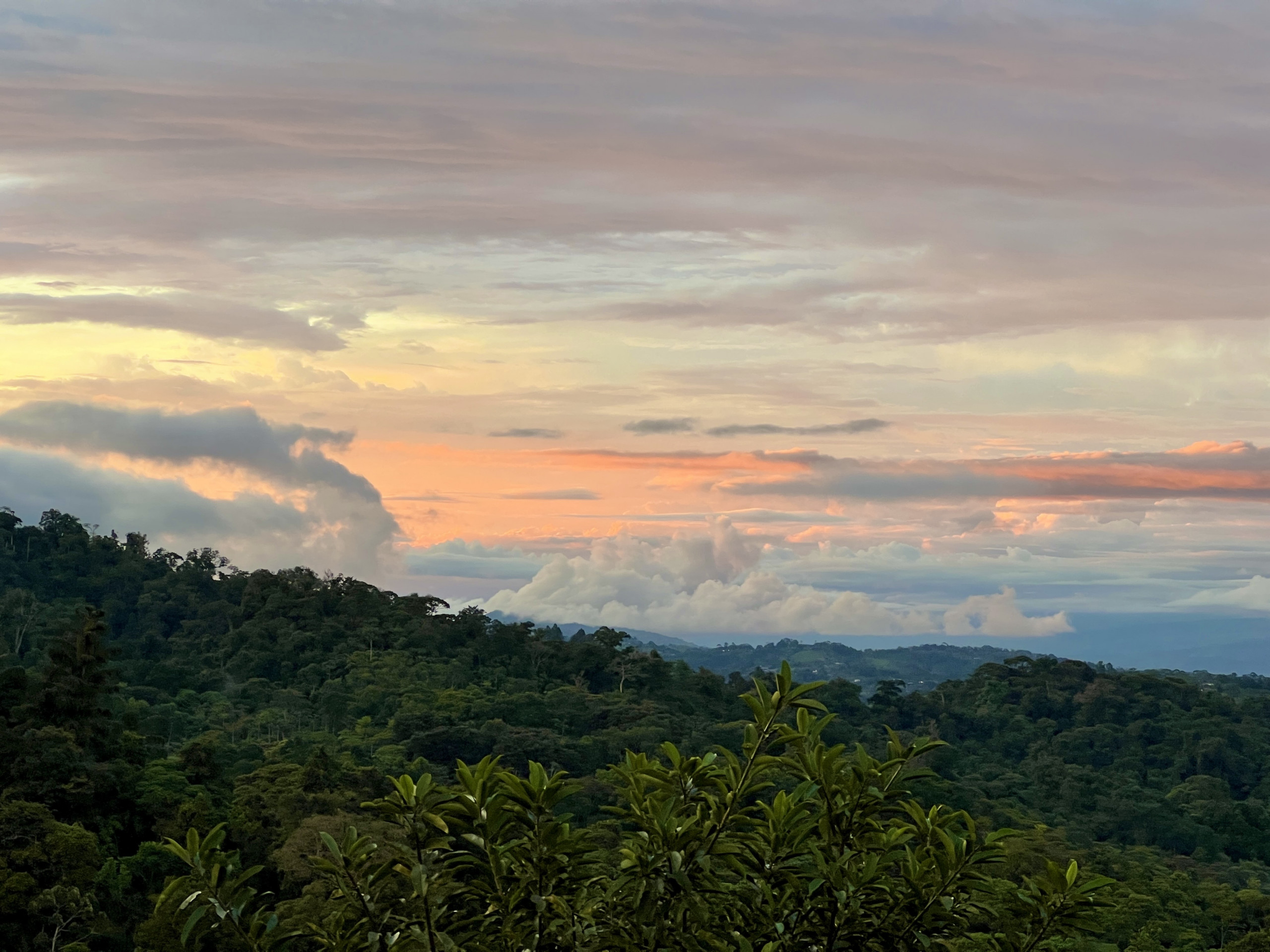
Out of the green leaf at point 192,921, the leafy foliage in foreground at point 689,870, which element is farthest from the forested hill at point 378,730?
the green leaf at point 192,921

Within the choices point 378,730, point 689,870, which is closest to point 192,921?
point 689,870

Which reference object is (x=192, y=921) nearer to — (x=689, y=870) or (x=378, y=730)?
(x=689, y=870)

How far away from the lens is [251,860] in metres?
36.0

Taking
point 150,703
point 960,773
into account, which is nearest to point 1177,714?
point 960,773

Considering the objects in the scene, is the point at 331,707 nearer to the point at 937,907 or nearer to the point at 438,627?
the point at 438,627

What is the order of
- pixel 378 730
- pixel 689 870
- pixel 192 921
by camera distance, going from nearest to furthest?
pixel 192 921
pixel 689 870
pixel 378 730

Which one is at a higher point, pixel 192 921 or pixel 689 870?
pixel 689 870

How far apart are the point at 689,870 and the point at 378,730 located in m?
54.8

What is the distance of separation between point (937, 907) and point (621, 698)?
6465 cm

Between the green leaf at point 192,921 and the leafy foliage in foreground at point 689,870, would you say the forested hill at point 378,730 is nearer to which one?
the leafy foliage in foreground at point 689,870

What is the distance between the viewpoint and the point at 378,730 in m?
57.8

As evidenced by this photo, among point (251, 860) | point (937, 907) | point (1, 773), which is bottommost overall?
point (251, 860)

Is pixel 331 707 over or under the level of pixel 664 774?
under

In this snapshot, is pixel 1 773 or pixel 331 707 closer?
pixel 1 773
